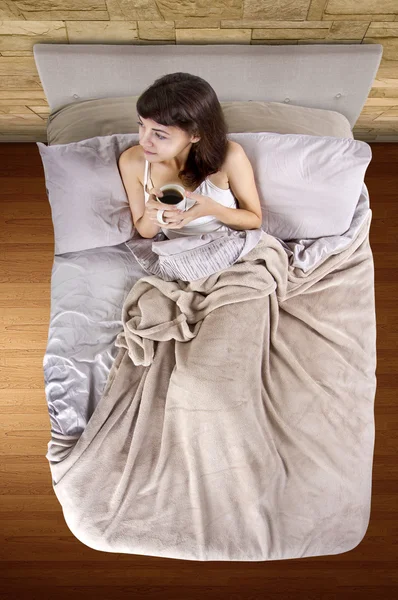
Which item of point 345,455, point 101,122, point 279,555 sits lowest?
point 279,555

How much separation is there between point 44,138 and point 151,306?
107 centimetres

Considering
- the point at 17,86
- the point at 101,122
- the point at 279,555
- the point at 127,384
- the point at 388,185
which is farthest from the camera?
the point at 388,185

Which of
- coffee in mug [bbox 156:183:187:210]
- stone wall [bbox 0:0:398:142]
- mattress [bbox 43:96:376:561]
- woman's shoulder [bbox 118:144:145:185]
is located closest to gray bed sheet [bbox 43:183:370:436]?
mattress [bbox 43:96:376:561]

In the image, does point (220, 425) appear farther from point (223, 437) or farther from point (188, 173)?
point (188, 173)

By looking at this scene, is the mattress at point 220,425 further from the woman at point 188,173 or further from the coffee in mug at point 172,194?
the coffee in mug at point 172,194

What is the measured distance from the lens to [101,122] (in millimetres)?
1667

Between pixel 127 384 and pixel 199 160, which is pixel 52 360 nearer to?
pixel 127 384

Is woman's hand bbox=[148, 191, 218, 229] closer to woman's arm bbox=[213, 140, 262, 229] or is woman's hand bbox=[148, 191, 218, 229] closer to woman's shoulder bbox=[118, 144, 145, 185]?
woman's arm bbox=[213, 140, 262, 229]

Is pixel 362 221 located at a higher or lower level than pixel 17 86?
lower

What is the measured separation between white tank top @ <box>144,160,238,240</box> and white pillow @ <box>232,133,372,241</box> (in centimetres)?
14

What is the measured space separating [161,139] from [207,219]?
11.8 inches

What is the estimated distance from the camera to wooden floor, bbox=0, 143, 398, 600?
1.75 m

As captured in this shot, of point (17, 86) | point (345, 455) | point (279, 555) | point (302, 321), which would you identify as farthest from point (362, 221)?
point (17, 86)

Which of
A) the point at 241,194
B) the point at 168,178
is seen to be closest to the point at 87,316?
the point at 168,178
